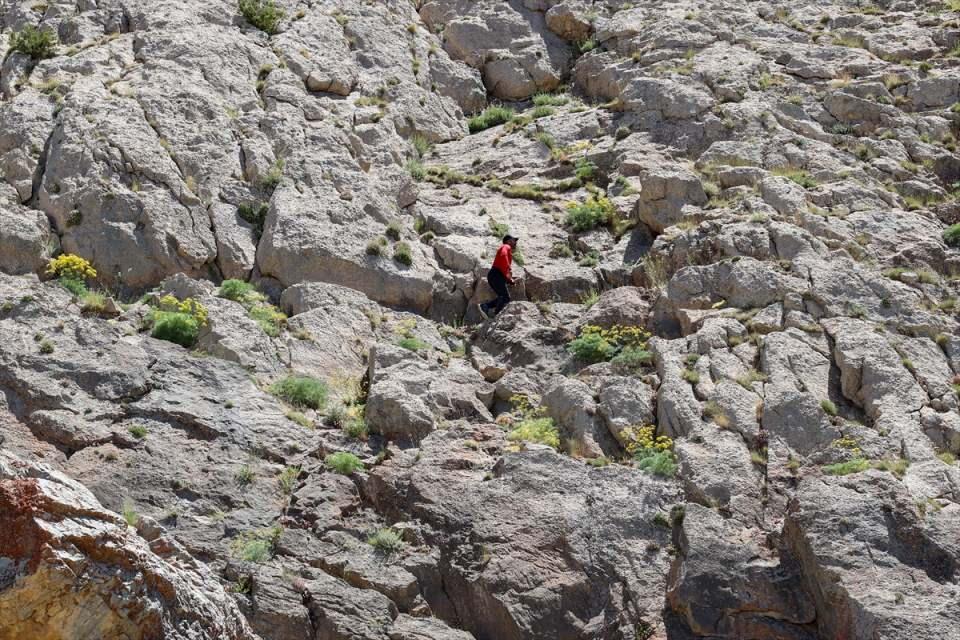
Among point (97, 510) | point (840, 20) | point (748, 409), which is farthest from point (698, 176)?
point (97, 510)

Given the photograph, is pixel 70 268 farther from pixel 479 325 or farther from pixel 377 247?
pixel 479 325

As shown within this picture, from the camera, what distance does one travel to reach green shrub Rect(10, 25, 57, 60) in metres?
21.9

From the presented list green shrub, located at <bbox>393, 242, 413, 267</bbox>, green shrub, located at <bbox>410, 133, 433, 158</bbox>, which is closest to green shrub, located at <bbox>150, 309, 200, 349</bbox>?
green shrub, located at <bbox>393, 242, 413, 267</bbox>

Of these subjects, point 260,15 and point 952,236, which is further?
point 260,15

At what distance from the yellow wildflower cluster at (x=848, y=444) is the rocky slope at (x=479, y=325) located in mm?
120

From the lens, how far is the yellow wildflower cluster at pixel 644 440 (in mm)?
15922

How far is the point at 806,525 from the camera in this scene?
13.9 metres

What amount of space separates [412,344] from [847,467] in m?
6.43

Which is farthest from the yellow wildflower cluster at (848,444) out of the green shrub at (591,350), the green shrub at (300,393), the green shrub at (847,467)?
the green shrub at (300,393)

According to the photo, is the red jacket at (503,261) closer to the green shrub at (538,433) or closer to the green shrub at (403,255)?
the green shrub at (403,255)

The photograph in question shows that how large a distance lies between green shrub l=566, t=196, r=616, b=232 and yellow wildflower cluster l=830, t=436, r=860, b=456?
273 inches

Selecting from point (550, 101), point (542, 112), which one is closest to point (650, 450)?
point (542, 112)

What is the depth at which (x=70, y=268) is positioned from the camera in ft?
58.3

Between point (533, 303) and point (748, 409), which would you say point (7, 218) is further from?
point (748, 409)
